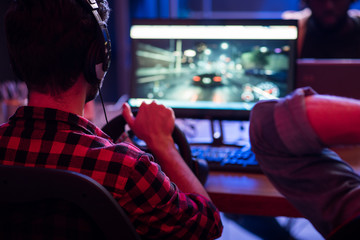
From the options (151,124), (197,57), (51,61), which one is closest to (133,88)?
(197,57)

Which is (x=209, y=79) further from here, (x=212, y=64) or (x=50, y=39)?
(x=50, y=39)

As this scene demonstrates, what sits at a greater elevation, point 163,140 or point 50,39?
point 50,39

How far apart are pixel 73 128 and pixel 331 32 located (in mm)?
2263

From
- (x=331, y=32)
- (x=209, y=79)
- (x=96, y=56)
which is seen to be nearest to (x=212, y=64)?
(x=209, y=79)

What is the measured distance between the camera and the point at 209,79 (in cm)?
143

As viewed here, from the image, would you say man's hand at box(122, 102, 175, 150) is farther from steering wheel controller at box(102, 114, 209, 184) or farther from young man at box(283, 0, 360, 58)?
young man at box(283, 0, 360, 58)

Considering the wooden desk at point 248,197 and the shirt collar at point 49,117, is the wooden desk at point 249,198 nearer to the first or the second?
the wooden desk at point 248,197

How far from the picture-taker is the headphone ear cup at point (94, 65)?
26.8 inches

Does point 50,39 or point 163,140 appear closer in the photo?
point 50,39

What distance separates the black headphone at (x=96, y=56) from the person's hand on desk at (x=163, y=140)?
224 mm

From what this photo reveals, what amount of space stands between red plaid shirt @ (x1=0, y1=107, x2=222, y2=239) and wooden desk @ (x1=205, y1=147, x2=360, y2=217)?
0.39 m

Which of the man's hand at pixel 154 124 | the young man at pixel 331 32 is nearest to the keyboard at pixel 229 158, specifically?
the man's hand at pixel 154 124

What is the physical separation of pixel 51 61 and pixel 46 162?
0.19m

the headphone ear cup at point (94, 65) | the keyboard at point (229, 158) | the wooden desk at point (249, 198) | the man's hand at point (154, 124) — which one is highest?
the headphone ear cup at point (94, 65)
